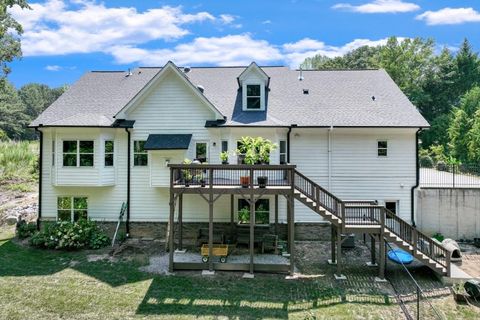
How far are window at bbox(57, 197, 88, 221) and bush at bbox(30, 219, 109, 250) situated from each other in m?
1.17

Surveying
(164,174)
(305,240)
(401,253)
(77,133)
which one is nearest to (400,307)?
(401,253)

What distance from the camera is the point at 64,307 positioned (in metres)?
9.82

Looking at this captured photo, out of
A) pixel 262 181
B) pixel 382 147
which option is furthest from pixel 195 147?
pixel 382 147

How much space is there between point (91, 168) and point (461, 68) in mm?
56517

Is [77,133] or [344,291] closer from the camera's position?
[344,291]

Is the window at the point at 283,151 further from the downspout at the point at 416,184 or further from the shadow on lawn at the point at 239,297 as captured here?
the downspout at the point at 416,184

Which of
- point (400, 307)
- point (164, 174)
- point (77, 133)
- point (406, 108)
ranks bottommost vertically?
point (400, 307)

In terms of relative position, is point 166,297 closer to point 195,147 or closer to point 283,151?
point 195,147

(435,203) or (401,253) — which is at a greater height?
(435,203)

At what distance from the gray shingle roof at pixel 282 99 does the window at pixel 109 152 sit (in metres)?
1.04

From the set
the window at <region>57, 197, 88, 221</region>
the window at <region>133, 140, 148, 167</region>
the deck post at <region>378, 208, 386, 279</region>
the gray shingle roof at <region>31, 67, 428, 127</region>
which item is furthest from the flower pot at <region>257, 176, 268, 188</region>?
the window at <region>57, 197, 88, 221</region>

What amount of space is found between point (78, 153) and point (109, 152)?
4.79ft

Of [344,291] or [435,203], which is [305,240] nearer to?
[344,291]

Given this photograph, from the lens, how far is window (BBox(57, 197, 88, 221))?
16.8 m
